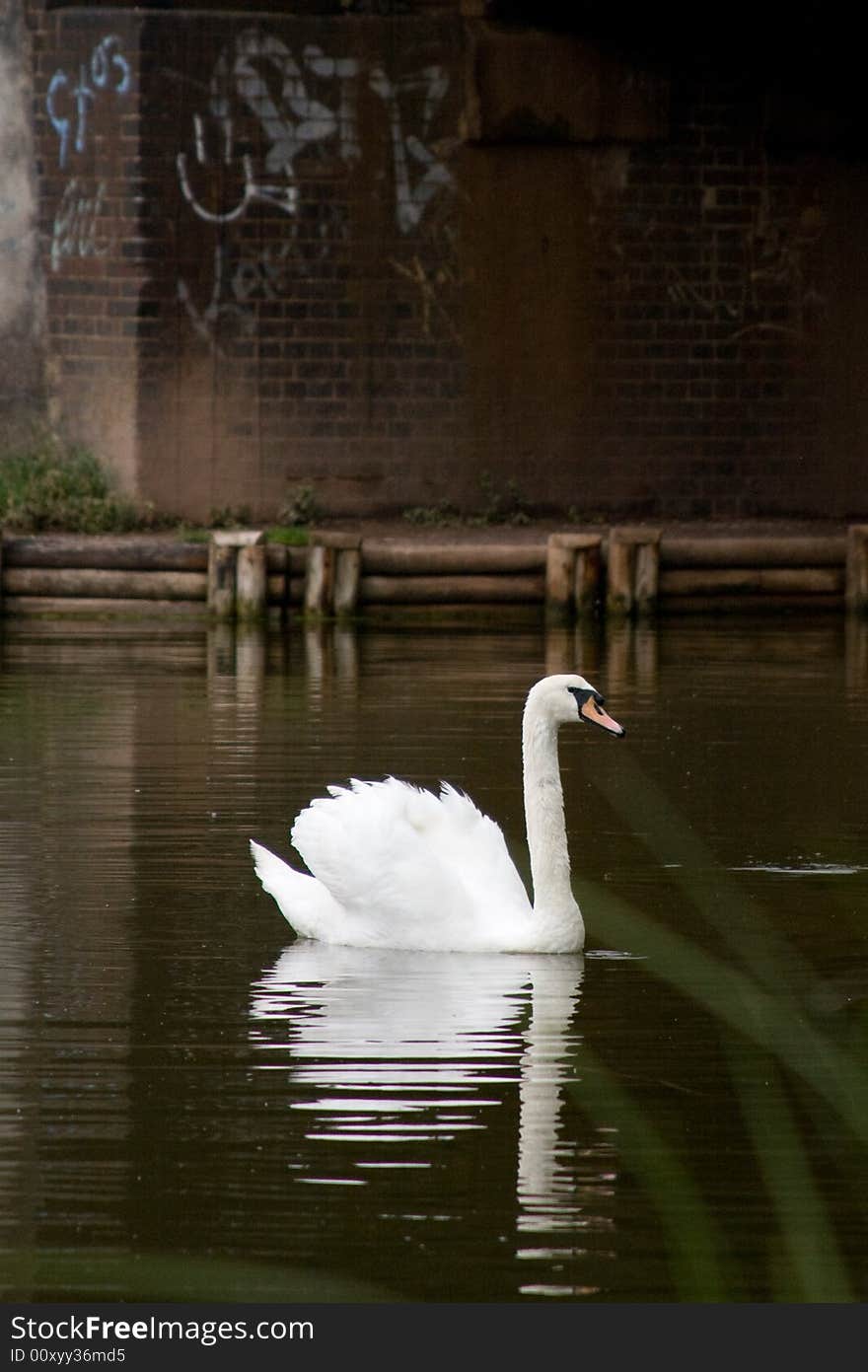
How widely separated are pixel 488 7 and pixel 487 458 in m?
3.97

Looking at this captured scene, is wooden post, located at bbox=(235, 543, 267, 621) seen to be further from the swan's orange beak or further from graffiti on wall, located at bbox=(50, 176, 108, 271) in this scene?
the swan's orange beak

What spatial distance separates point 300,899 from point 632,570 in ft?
41.6

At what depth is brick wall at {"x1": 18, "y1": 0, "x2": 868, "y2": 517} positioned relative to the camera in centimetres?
2375

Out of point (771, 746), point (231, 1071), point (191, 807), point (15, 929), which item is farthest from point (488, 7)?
point (231, 1071)

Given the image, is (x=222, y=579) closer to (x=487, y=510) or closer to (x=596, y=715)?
(x=487, y=510)

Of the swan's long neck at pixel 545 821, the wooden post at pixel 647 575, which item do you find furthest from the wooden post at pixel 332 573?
the swan's long neck at pixel 545 821

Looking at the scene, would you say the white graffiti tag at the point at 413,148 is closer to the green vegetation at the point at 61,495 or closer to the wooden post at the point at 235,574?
the green vegetation at the point at 61,495

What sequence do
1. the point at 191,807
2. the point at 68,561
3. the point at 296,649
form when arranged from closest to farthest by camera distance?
the point at 191,807 → the point at 296,649 → the point at 68,561

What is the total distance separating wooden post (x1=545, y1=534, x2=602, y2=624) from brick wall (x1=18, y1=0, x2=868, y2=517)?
8.39 feet

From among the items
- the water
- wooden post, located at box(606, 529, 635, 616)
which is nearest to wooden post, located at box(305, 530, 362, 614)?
wooden post, located at box(606, 529, 635, 616)

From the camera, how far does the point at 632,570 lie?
22234 millimetres

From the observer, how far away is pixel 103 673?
18312 millimetres

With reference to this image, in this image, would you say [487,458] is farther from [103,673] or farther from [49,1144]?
[49,1144]

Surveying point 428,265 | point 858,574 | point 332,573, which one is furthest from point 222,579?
point 858,574
